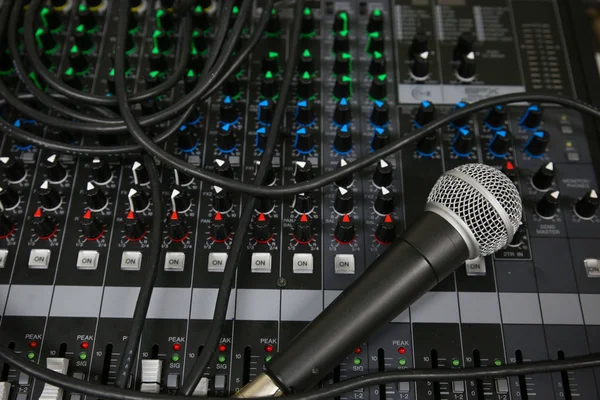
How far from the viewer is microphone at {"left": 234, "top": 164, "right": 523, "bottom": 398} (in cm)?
108

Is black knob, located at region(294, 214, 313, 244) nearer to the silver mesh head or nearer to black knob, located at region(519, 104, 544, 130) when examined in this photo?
the silver mesh head

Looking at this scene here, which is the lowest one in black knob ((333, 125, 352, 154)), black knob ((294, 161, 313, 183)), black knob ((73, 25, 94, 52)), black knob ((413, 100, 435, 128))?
black knob ((294, 161, 313, 183))

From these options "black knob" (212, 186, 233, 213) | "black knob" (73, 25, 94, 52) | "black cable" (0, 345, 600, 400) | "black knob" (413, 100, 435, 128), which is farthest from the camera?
"black knob" (73, 25, 94, 52)

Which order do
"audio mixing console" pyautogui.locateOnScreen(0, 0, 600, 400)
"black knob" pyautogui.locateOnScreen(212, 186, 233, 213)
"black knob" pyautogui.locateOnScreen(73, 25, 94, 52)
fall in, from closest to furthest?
1. "audio mixing console" pyautogui.locateOnScreen(0, 0, 600, 400)
2. "black knob" pyautogui.locateOnScreen(212, 186, 233, 213)
3. "black knob" pyautogui.locateOnScreen(73, 25, 94, 52)

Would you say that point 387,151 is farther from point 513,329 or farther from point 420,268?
point 513,329

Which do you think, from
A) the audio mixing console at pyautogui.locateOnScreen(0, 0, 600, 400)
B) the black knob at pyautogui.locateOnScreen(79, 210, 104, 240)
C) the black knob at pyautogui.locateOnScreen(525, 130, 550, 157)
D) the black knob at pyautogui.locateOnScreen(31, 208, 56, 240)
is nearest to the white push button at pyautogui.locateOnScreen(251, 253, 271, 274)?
the audio mixing console at pyautogui.locateOnScreen(0, 0, 600, 400)

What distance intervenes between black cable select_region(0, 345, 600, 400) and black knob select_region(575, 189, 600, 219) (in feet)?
1.12

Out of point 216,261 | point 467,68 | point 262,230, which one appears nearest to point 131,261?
point 216,261

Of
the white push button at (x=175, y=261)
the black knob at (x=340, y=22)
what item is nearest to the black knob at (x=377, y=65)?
the black knob at (x=340, y=22)

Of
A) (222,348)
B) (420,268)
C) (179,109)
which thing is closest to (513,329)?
(420,268)

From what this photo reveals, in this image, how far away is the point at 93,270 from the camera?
1273 mm

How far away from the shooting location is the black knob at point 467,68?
1.51m

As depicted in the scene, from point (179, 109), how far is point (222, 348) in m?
0.52

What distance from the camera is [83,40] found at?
1.54 meters
